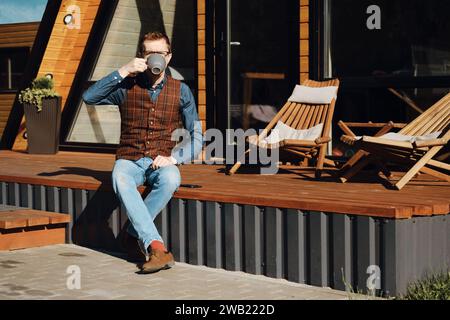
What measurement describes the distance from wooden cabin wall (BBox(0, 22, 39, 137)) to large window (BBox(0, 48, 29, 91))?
7.8 inches

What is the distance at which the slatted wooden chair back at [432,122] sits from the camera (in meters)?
6.12

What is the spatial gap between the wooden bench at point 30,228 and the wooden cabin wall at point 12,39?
1435cm

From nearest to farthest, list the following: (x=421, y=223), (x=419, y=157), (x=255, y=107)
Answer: (x=421, y=223), (x=419, y=157), (x=255, y=107)

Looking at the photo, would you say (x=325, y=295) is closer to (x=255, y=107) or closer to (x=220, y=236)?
(x=220, y=236)

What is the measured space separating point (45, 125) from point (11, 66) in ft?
41.1

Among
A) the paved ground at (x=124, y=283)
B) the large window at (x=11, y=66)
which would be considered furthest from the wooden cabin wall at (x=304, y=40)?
the large window at (x=11, y=66)

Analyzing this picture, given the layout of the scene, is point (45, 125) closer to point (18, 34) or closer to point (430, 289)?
point (430, 289)

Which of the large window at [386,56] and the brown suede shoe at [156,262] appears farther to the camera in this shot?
the large window at [386,56]

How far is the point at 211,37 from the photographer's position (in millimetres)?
8750

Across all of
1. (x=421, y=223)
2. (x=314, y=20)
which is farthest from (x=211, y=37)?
(x=421, y=223)

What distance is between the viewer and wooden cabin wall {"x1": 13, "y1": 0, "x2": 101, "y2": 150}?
1041cm

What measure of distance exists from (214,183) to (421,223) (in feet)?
6.10

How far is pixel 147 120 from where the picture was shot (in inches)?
209

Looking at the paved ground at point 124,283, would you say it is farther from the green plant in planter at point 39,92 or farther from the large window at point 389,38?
the green plant in planter at point 39,92
